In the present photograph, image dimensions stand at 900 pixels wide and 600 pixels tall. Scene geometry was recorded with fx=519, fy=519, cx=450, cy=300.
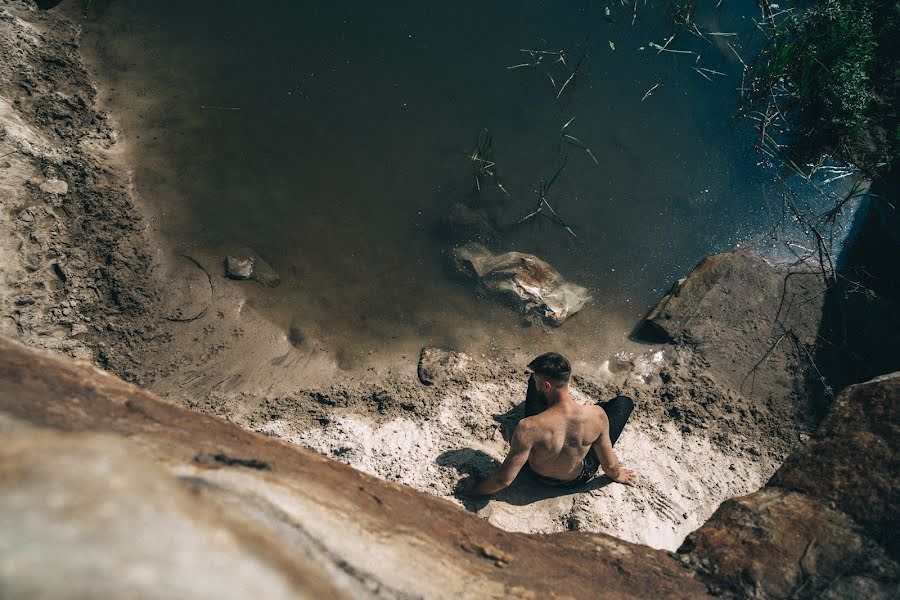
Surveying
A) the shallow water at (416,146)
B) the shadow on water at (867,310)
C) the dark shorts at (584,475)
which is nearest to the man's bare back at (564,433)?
the dark shorts at (584,475)

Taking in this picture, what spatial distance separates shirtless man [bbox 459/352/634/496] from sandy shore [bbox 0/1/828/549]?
7.7 inches

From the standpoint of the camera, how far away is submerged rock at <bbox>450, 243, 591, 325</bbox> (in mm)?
4961

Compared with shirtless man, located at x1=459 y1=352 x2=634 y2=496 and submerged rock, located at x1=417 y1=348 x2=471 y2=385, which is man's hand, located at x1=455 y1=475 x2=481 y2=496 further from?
submerged rock, located at x1=417 y1=348 x2=471 y2=385

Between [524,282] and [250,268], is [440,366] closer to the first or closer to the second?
[524,282]

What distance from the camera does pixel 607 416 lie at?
12.9ft

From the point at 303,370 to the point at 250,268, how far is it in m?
1.14

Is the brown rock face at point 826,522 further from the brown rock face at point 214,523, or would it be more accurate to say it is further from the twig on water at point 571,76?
the twig on water at point 571,76

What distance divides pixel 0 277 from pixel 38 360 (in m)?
1.96

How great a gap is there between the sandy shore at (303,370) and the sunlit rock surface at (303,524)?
837 mm

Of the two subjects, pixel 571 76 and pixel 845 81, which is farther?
pixel 571 76

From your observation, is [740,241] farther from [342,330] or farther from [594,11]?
[342,330]

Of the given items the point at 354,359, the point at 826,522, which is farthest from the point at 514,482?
the point at 826,522

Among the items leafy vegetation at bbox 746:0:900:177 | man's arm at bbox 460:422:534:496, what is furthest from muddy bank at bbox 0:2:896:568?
leafy vegetation at bbox 746:0:900:177

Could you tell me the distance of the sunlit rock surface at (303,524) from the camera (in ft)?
5.14
